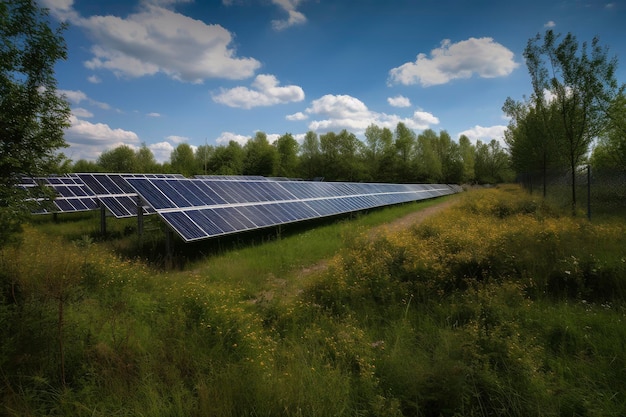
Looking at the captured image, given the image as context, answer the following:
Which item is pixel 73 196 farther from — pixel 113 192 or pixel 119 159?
pixel 119 159

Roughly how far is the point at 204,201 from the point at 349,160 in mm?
56061

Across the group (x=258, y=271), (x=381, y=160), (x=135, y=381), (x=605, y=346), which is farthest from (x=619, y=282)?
(x=381, y=160)

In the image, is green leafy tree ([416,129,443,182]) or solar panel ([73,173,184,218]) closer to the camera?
solar panel ([73,173,184,218])

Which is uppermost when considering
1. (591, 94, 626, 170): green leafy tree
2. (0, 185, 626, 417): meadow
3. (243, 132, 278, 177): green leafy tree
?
(243, 132, 278, 177): green leafy tree

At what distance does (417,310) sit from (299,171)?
218ft

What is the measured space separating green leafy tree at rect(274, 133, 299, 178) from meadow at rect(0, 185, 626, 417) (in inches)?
2492

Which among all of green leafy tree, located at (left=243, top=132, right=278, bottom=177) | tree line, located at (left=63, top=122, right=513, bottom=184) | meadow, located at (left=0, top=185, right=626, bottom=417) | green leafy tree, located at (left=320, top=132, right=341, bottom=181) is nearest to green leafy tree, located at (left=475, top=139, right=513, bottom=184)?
tree line, located at (left=63, top=122, right=513, bottom=184)

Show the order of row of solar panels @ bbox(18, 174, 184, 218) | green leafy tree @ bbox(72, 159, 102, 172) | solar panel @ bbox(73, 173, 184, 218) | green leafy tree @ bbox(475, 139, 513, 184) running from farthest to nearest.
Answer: green leafy tree @ bbox(475, 139, 513, 184), green leafy tree @ bbox(72, 159, 102, 172), row of solar panels @ bbox(18, 174, 184, 218), solar panel @ bbox(73, 173, 184, 218)

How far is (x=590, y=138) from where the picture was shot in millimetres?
16531

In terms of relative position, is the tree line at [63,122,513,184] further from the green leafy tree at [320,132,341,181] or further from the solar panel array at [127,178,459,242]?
the solar panel array at [127,178,459,242]

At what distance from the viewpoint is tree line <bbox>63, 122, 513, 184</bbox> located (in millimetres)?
63688

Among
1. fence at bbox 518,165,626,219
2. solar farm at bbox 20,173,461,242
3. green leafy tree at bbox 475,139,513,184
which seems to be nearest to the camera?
solar farm at bbox 20,173,461,242

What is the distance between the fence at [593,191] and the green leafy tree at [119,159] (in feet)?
215

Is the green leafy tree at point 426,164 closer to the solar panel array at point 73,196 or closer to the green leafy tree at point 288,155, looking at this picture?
the green leafy tree at point 288,155
